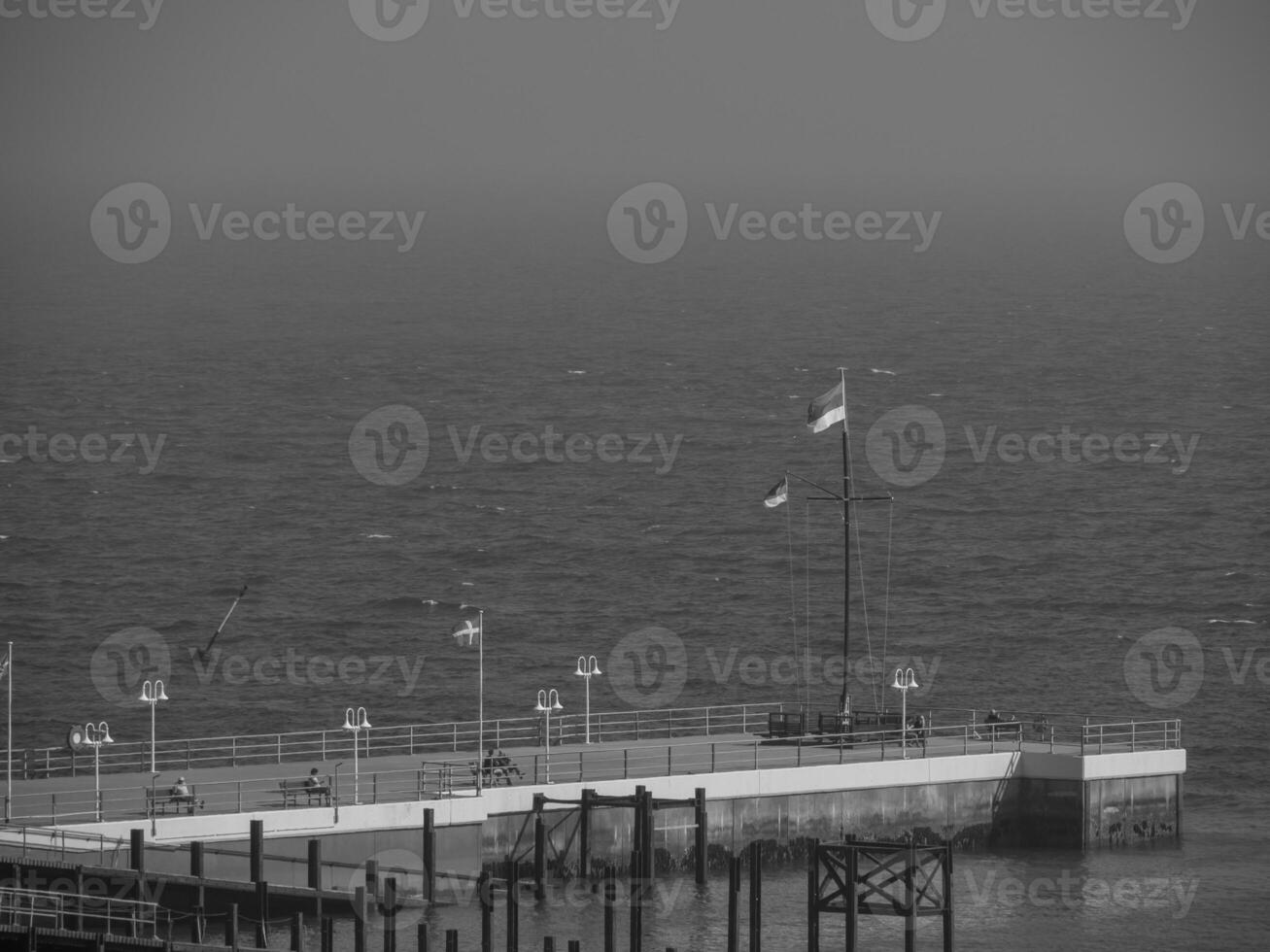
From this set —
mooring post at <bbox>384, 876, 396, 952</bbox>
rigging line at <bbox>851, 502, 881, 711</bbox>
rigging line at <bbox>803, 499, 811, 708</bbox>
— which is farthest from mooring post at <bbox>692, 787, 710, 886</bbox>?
rigging line at <bbox>803, 499, 811, 708</bbox>

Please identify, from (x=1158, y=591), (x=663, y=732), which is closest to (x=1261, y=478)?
(x=1158, y=591)

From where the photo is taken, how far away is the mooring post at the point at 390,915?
57.6m

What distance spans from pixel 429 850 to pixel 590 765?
26.0 ft

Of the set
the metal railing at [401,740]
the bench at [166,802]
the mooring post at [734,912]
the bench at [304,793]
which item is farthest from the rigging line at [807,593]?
the mooring post at [734,912]

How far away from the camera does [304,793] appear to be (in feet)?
226

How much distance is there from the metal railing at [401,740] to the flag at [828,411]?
25.7 ft

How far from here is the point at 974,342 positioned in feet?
632

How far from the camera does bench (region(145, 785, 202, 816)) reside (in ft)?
216

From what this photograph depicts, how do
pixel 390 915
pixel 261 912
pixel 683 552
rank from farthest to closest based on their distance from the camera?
pixel 683 552
pixel 261 912
pixel 390 915

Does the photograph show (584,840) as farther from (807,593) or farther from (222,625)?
(807,593)

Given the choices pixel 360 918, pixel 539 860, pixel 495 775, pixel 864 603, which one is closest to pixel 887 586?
pixel 864 603

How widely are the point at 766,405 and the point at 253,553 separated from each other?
48.8m

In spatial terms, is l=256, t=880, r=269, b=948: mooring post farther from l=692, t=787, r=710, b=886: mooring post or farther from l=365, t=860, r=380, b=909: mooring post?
l=692, t=787, r=710, b=886: mooring post

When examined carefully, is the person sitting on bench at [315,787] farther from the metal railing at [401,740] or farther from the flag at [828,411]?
the flag at [828,411]
